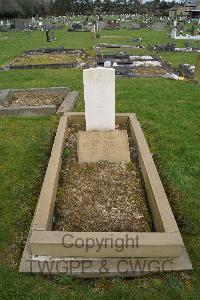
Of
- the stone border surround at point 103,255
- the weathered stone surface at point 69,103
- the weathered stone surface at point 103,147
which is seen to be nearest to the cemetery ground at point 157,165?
the stone border surround at point 103,255

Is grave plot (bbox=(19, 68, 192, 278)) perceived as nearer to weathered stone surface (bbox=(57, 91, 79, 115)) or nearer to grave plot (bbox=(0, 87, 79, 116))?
weathered stone surface (bbox=(57, 91, 79, 115))

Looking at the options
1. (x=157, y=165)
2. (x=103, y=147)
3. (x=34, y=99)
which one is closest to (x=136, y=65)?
(x=34, y=99)

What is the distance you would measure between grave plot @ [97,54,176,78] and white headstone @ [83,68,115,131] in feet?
24.2

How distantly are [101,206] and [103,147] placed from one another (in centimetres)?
169

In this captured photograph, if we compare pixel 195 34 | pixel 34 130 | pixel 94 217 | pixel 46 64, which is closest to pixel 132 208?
pixel 94 217

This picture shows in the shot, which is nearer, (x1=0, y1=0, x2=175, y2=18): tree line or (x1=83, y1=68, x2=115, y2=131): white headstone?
(x1=83, y1=68, x2=115, y2=131): white headstone

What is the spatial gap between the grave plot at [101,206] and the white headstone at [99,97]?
19 millimetres

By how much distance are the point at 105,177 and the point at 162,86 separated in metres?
7.18

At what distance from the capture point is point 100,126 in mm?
7367

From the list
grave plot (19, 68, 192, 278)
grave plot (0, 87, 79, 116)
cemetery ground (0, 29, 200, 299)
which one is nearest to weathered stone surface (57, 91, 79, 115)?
grave plot (0, 87, 79, 116)

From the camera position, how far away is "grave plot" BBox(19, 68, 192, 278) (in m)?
4.01

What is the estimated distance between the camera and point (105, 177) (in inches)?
237

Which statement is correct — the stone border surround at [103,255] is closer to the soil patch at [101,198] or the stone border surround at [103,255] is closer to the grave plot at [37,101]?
the soil patch at [101,198]

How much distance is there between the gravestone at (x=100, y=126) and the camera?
655cm
